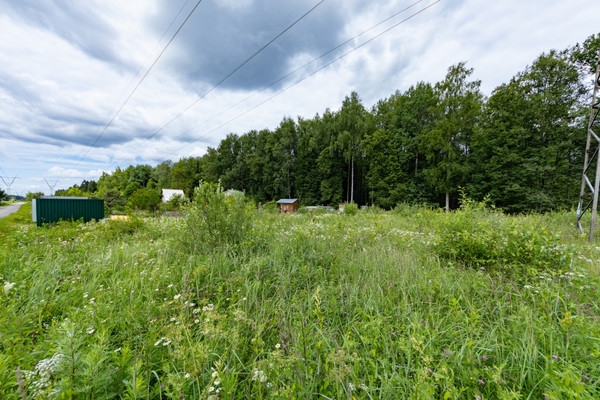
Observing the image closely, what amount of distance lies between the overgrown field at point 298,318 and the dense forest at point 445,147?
27.4ft

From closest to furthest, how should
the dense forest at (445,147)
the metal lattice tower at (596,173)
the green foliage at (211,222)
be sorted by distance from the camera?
the green foliage at (211,222) → the metal lattice tower at (596,173) → the dense forest at (445,147)

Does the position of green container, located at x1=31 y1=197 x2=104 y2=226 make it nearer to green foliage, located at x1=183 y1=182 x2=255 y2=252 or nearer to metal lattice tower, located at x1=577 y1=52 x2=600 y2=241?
green foliage, located at x1=183 y1=182 x2=255 y2=252

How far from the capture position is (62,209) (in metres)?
11.6

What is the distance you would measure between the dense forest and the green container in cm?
839

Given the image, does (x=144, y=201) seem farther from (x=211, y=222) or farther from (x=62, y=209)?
(x=211, y=222)

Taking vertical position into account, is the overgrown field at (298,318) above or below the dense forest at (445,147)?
below

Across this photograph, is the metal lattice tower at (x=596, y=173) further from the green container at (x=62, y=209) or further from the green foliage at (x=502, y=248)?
the green container at (x=62, y=209)

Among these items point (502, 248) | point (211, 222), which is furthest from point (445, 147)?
point (211, 222)

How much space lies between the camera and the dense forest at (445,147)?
17500 mm

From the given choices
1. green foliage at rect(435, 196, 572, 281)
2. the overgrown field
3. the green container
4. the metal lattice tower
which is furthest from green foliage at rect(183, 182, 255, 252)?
the green container

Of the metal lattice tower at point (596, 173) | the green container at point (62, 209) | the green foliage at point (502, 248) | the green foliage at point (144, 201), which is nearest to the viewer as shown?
the green foliage at point (502, 248)

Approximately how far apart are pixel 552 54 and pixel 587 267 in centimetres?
2659

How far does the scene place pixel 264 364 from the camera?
1346 millimetres

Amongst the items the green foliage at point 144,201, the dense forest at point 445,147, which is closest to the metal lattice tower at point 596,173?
the dense forest at point 445,147
